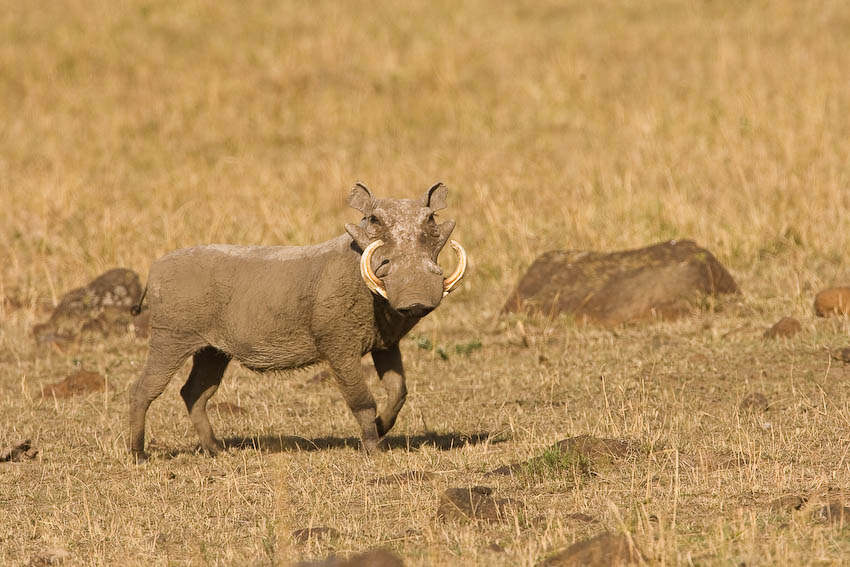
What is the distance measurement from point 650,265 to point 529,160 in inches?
209

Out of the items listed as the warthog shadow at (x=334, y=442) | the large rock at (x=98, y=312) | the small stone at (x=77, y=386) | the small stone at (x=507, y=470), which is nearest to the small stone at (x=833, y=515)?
the small stone at (x=507, y=470)

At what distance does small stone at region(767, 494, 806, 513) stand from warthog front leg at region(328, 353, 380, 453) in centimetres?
225

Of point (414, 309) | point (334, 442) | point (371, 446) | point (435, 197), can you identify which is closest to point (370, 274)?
point (414, 309)

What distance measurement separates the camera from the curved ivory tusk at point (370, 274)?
19.6ft

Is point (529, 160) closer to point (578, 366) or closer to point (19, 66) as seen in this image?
point (578, 366)

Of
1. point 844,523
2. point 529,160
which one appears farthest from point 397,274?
point 529,160

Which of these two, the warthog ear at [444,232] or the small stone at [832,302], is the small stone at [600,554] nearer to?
the warthog ear at [444,232]

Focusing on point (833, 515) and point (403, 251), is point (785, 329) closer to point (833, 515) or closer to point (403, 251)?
point (403, 251)

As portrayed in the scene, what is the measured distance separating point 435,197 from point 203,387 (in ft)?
6.25

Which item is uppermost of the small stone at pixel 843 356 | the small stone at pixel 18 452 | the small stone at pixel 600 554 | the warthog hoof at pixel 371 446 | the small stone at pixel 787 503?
the small stone at pixel 600 554

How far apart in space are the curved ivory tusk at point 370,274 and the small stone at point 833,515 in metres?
2.21

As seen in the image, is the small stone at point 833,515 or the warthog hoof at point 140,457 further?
the warthog hoof at point 140,457

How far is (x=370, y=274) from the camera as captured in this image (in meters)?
6.00

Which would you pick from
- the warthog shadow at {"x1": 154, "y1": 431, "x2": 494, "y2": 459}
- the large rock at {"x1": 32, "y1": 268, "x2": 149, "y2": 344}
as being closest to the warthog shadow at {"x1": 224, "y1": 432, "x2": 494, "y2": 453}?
the warthog shadow at {"x1": 154, "y1": 431, "x2": 494, "y2": 459}
